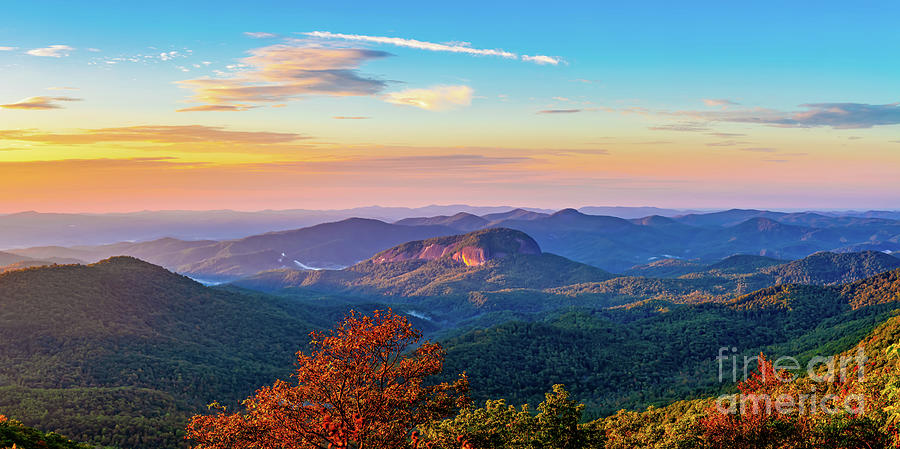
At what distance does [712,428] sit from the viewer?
90.8ft

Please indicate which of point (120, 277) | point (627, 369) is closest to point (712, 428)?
point (627, 369)

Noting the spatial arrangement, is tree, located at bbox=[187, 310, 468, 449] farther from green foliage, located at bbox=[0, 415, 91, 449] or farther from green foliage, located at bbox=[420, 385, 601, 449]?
green foliage, located at bbox=[0, 415, 91, 449]

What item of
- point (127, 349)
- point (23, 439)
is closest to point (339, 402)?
point (23, 439)

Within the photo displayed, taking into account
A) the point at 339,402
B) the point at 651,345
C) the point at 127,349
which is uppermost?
the point at 339,402

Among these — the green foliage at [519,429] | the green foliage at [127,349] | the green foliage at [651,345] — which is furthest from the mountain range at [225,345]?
the green foliage at [519,429]

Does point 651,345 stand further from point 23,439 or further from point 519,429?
point 23,439

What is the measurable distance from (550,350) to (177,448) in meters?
79.5

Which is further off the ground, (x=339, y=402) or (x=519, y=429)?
(x=339, y=402)

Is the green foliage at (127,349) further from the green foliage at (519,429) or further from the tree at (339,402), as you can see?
the green foliage at (519,429)

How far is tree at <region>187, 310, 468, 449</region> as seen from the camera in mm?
22172

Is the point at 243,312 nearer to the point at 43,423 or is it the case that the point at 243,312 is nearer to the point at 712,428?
the point at 43,423

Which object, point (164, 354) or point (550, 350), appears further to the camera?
point (550, 350)

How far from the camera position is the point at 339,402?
22562 mm

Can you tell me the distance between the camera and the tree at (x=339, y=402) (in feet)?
72.7
